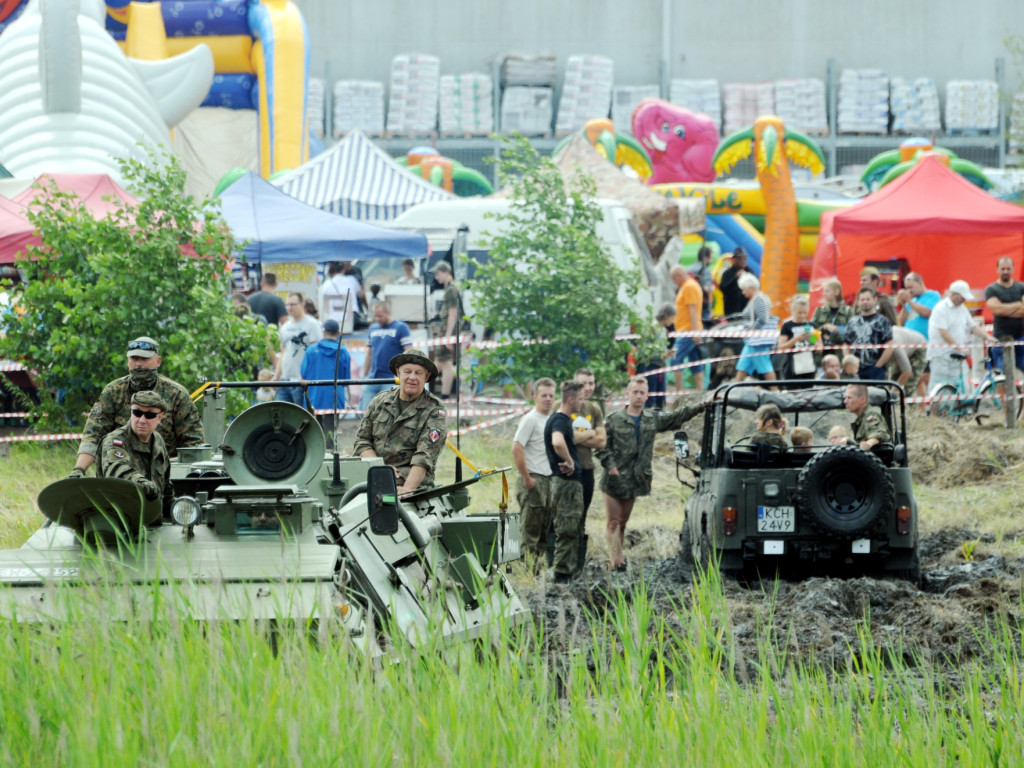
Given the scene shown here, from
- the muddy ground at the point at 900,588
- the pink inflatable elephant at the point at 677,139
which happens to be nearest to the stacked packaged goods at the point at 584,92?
the pink inflatable elephant at the point at 677,139

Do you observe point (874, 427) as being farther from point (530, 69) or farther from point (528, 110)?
point (530, 69)

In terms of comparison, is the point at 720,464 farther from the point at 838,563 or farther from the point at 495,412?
the point at 495,412

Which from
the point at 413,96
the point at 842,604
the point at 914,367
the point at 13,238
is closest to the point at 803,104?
the point at 413,96

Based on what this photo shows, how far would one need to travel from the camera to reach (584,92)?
4072cm

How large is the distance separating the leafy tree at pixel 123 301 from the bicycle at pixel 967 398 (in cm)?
754

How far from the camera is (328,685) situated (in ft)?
15.2

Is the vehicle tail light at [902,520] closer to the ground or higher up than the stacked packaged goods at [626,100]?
closer to the ground

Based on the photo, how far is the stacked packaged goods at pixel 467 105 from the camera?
1608 inches

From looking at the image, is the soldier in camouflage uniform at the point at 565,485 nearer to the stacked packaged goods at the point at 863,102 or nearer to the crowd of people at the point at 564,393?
the crowd of people at the point at 564,393

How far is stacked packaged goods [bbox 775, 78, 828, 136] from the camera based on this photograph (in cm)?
4078

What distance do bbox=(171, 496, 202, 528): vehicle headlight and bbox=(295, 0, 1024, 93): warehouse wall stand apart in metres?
37.1

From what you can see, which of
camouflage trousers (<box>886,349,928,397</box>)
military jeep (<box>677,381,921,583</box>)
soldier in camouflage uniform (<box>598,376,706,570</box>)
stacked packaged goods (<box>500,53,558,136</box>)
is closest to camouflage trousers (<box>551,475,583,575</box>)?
soldier in camouflage uniform (<box>598,376,706,570</box>)

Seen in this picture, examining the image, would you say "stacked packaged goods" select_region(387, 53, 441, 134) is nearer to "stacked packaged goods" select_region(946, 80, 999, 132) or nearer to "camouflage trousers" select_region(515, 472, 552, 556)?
"stacked packaged goods" select_region(946, 80, 999, 132)

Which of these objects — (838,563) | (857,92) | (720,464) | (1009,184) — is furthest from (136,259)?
(857,92)
